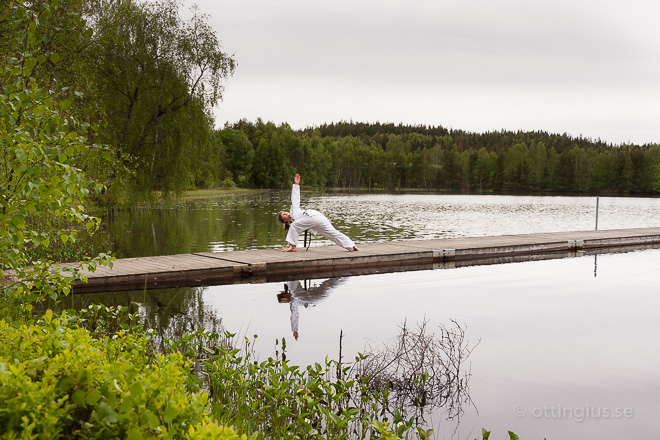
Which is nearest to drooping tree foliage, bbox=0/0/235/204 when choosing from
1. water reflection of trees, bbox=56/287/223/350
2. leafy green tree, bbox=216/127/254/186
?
water reflection of trees, bbox=56/287/223/350

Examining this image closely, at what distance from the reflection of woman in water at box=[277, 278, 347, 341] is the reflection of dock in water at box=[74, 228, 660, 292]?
1.83 feet

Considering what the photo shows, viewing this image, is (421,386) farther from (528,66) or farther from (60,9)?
(528,66)

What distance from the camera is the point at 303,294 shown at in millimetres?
10867

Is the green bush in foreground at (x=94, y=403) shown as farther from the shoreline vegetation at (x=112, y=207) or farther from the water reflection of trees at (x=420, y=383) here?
the water reflection of trees at (x=420, y=383)

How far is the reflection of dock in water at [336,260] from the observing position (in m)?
10.7

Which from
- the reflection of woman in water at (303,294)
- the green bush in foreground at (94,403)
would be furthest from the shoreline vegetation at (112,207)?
the reflection of woman in water at (303,294)

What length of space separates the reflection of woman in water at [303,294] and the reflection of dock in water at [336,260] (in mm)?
558

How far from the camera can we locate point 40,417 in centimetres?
200

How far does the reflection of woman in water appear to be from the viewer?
9892 mm

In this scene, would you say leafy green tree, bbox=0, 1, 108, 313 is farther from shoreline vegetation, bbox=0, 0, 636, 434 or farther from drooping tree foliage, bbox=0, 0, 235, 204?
drooping tree foliage, bbox=0, 0, 235, 204

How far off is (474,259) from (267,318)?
754cm

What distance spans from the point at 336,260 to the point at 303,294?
2.13 m

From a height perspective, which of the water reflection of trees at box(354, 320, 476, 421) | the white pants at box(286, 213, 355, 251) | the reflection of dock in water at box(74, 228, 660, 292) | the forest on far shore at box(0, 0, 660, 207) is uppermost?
the forest on far shore at box(0, 0, 660, 207)

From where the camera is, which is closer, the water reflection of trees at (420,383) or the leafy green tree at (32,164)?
the leafy green tree at (32,164)
